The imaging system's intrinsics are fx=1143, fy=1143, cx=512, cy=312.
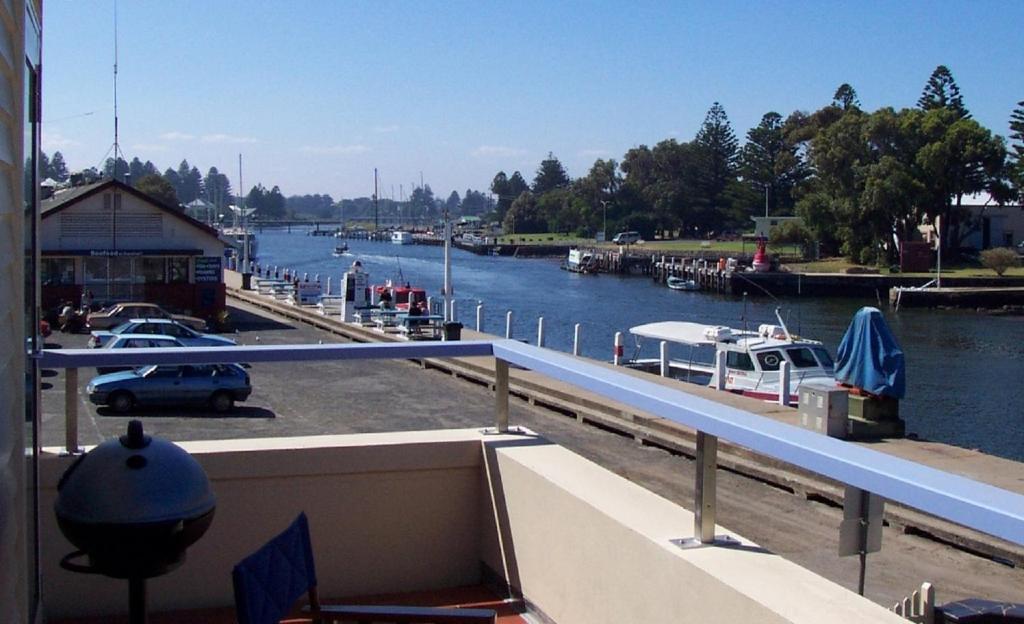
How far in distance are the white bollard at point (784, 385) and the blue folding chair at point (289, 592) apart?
18.4 m

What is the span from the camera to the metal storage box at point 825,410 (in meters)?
16.2

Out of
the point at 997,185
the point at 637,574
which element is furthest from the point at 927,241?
the point at 637,574

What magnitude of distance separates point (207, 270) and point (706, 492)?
121 ft

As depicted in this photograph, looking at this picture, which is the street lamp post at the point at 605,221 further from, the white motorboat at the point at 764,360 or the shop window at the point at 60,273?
the white motorboat at the point at 764,360

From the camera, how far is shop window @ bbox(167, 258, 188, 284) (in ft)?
128

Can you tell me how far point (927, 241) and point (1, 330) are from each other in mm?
99442

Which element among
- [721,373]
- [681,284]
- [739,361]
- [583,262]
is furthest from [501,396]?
[583,262]

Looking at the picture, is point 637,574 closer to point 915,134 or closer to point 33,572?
point 33,572

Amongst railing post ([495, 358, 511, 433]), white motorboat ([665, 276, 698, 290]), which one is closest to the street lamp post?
white motorboat ([665, 276, 698, 290])

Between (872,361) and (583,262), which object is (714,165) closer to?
(583,262)

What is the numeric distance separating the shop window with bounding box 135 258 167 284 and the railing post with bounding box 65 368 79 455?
35.1 m

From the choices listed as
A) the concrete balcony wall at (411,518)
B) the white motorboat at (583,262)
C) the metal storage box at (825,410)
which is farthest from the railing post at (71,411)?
the white motorboat at (583,262)

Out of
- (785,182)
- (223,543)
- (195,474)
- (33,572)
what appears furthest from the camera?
(785,182)

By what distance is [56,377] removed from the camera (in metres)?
5.66
